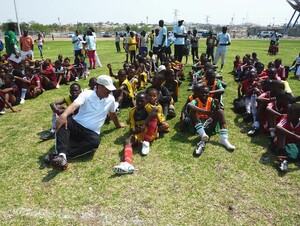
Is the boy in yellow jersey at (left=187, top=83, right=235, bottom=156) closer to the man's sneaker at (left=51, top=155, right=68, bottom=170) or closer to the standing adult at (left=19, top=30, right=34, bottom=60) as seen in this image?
the man's sneaker at (left=51, top=155, right=68, bottom=170)

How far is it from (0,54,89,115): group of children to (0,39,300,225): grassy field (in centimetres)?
244

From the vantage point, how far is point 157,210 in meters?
3.31

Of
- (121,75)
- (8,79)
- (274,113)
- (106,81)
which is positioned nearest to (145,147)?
(106,81)

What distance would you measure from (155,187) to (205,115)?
216cm

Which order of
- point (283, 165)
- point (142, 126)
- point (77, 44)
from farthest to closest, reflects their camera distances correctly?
point (77, 44) < point (142, 126) < point (283, 165)

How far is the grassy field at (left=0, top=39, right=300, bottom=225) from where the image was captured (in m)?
3.21

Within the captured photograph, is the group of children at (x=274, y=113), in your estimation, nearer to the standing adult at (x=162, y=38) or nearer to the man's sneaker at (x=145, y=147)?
the man's sneaker at (x=145, y=147)

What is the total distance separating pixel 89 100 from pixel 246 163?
295 centimetres

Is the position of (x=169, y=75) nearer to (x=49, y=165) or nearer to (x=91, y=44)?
(x=49, y=165)

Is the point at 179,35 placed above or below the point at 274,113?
above

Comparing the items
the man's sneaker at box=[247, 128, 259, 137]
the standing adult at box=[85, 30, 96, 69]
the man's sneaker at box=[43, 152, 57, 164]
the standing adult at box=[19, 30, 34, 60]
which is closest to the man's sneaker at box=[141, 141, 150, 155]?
the man's sneaker at box=[43, 152, 57, 164]

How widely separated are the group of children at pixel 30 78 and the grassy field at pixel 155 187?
2.44 m

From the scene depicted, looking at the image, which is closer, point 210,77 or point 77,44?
point 210,77

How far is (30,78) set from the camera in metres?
8.48
